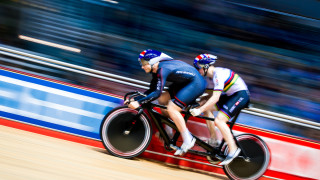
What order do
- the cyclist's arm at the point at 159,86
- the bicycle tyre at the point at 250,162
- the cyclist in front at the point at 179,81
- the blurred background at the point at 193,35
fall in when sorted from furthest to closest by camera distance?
the blurred background at the point at 193,35 → the bicycle tyre at the point at 250,162 → the cyclist in front at the point at 179,81 → the cyclist's arm at the point at 159,86

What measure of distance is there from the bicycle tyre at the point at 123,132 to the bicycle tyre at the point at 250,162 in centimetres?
137

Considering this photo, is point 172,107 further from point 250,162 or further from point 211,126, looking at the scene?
point 250,162

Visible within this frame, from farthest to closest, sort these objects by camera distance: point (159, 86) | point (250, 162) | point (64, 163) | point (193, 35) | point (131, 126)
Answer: point (193, 35) < point (250, 162) < point (131, 126) < point (159, 86) < point (64, 163)

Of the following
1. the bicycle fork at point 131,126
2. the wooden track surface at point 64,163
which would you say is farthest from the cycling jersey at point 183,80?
the wooden track surface at point 64,163

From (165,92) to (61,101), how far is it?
180 centimetres

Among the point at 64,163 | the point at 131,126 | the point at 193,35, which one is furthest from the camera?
the point at 193,35

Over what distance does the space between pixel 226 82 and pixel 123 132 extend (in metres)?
1.76

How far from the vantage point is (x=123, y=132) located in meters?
5.27

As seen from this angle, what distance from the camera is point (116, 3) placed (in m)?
7.07

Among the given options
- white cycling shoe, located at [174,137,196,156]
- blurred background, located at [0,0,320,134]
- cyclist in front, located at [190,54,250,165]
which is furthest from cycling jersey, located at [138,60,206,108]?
blurred background, located at [0,0,320,134]

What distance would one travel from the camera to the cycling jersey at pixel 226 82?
16.5 ft

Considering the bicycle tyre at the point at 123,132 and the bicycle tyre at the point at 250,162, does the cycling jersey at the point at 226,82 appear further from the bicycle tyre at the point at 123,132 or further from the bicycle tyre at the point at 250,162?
the bicycle tyre at the point at 123,132

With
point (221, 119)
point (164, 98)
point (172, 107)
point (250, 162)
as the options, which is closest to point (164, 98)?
point (164, 98)

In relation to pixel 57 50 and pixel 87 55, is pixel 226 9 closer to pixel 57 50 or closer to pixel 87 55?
pixel 87 55
